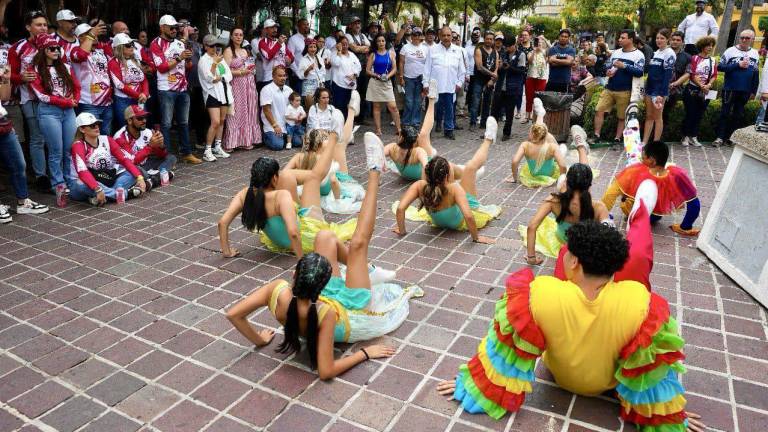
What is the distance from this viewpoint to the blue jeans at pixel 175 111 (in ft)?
25.5

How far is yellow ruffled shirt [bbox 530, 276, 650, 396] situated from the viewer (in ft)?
8.21

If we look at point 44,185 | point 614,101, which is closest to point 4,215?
point 44,185

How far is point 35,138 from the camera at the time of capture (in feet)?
21.2

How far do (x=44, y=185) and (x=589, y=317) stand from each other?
6523 mm

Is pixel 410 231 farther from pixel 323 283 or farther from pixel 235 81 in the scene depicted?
pixel 235 81

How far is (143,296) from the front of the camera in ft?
13.7

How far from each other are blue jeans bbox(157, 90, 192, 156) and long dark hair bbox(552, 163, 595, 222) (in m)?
5.51

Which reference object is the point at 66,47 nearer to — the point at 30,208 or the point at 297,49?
the point at 30,208

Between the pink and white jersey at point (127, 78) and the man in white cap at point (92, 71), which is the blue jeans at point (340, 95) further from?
the man in white cap at point (92, 71)

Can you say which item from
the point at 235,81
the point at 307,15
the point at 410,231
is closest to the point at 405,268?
the point at 410,231

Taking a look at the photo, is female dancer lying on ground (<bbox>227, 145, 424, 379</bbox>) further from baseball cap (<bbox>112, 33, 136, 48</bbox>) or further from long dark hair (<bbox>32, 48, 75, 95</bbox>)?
baseball cap (<bbox>112, 33, 136, 48</bbox>)

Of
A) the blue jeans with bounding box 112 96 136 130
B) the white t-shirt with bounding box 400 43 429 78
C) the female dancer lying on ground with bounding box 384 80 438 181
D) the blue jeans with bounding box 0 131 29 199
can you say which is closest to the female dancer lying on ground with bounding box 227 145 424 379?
the female dancer lying on ground with bounding box 384 80 438 181

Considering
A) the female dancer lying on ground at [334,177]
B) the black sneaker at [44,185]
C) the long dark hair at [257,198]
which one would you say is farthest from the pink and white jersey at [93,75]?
the long dark hair at [257,198]

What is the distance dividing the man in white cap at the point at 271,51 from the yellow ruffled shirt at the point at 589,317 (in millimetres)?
7581
